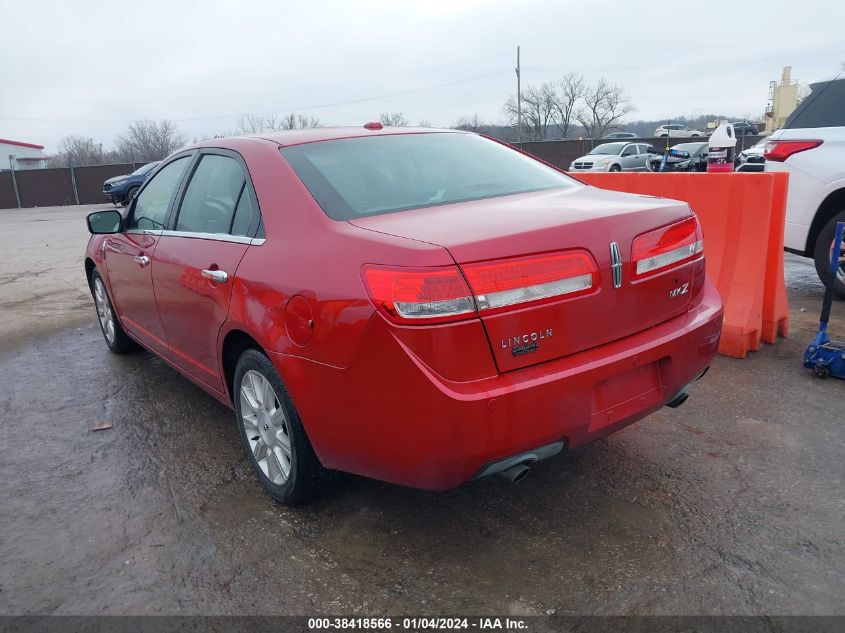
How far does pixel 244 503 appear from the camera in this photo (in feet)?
10.0

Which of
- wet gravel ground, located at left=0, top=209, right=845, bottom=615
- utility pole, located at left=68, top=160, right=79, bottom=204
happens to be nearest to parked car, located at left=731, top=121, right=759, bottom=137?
wet gravel ground, located at left=0, top=209, right=845, bottom=615

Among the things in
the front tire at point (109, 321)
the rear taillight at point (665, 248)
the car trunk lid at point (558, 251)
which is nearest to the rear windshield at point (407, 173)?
the car trunk lid at point (558, 251)

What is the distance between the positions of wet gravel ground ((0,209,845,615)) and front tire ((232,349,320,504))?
13 centimetres

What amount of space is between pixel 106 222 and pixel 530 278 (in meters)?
3.33

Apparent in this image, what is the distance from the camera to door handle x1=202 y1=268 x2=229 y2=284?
3010mm

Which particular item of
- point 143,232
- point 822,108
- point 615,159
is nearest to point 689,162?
point 615,159

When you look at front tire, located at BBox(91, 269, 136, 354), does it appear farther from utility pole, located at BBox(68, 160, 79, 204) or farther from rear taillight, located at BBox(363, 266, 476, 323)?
utility pole, located at BBox(68, 160, 79, 204)

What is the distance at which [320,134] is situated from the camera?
11.0 ft

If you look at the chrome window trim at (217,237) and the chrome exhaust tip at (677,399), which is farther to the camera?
the chrome window trim at (217,237)

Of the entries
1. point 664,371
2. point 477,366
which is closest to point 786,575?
point 664,371

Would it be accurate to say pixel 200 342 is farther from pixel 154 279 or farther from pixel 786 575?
pixel 786 575

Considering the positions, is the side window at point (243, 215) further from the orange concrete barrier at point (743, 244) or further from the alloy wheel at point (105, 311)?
the orange concrete barrier at point (743, 244)

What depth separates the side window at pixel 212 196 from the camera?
3.22m

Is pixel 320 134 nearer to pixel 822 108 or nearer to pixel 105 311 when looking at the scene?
pixel 105 311
